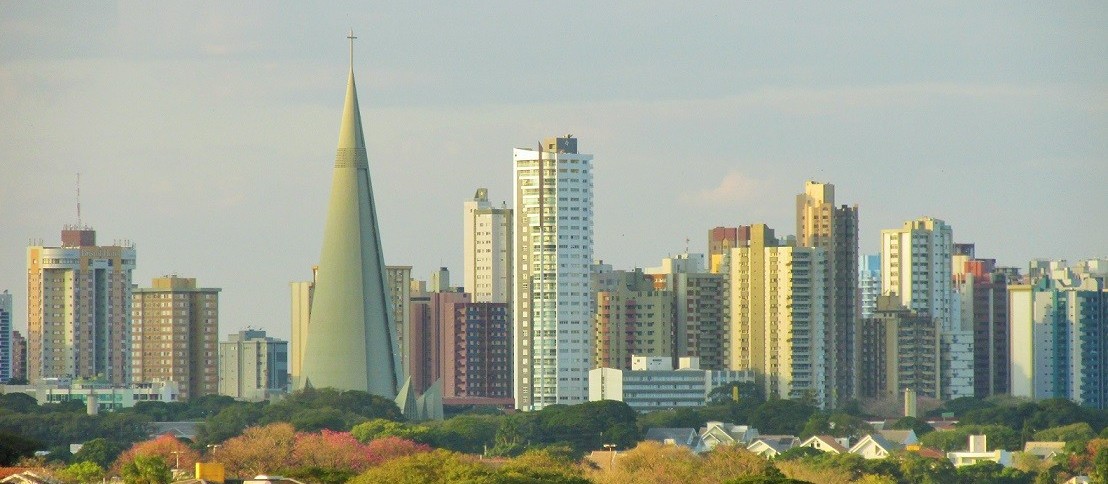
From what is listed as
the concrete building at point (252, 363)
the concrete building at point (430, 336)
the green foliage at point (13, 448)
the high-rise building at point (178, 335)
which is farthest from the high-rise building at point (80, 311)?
the green foliage at point (13, 448)

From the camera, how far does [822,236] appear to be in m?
93.3

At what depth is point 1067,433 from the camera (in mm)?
70812

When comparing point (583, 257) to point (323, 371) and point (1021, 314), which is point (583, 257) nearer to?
point (323, 371)

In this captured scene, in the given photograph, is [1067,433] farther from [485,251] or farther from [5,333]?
[5,333]

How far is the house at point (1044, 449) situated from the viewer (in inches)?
2574

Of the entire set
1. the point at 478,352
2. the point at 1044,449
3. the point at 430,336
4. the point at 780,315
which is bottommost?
the point at 1044,449

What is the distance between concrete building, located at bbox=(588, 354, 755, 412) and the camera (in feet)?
281

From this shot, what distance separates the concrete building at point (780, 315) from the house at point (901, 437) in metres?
13.6

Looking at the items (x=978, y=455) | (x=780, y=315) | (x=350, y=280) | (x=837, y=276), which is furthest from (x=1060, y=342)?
(x=978, y=455)

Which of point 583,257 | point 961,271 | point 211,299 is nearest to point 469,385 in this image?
point 211,299

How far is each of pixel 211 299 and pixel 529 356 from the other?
18026 millimetres

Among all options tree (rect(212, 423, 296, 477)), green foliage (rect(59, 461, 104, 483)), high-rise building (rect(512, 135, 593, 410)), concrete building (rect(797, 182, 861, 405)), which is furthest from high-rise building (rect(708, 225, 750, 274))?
green foliage (rect(59, 461, 104, 483))

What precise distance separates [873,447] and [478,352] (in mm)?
38055

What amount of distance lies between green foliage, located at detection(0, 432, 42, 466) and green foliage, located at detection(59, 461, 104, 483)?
2.56m
